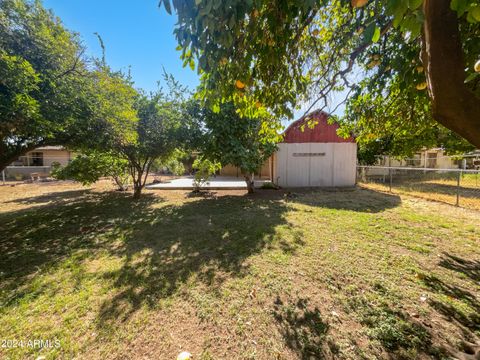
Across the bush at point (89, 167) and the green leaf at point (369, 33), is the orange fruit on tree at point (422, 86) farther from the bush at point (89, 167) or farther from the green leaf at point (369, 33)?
the bush at point (89, 167)

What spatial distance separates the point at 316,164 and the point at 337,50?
328 inches

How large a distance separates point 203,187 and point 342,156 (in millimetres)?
7946

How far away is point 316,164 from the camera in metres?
11.1

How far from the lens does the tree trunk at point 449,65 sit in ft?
4.19

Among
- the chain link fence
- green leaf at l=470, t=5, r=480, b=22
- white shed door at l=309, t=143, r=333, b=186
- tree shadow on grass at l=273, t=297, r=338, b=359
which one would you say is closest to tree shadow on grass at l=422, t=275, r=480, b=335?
tree shadow on grass at l=273, t=297, r=338, b=359

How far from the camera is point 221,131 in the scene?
7738mm

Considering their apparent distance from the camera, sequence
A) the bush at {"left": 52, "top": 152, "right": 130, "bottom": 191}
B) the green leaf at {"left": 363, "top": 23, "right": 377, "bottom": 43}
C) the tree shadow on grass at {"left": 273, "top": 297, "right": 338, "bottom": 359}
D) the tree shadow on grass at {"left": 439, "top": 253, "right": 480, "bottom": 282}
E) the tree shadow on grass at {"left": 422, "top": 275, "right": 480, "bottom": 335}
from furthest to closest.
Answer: the bush at {"left": 52, "top": 152, "right": 130, "bottom": 191}
the tree shadow on grass at {"left": 439, "top": 253, "right": 480, "bottom": 282}
the tree shadow on grass at {"left": 422, "top": 275, "right": 480, "bottom": 335}
the tree shadow on grass at {"left": 273, "top": 297, "right": 338, "bottom": 359}
the green leaf at {"left": 363, "top": 23, "right": 377, "bottom": 43}

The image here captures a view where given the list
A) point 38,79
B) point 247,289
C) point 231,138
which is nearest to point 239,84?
point 247,289

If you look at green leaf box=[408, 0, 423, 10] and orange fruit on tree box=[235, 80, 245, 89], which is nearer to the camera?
green leaf box=[408, 0, 423, 10]

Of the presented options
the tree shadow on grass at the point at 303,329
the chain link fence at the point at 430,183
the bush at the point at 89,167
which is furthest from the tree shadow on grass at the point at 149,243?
the chain link fence at the point at 430,183

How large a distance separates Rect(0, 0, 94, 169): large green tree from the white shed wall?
8.82m

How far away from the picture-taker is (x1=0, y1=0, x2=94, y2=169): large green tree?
120 inches

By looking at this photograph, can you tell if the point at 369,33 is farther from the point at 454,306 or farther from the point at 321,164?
the point at 321,164

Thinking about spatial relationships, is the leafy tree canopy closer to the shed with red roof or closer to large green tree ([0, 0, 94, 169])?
the shed with red roof
